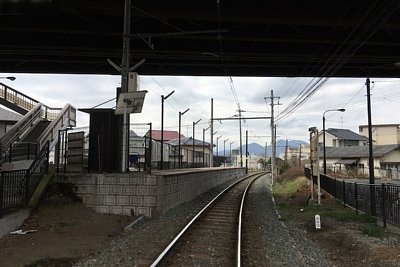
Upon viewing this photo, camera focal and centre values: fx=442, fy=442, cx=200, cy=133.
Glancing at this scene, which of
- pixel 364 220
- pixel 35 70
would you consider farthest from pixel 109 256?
pixel 35 70

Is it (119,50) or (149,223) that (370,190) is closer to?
(149,223)

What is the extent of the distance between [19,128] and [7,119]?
10738mm

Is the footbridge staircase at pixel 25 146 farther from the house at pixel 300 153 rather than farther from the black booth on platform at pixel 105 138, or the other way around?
the house at pixel 300 153

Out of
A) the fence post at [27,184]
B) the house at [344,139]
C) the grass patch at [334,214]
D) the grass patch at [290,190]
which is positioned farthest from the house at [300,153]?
the fence post at [27,184]

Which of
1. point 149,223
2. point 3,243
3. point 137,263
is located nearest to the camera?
point 137,263

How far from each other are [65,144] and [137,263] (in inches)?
393

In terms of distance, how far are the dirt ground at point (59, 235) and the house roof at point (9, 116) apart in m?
20.9

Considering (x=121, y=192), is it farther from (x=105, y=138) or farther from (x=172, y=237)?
(x=172, y=237)

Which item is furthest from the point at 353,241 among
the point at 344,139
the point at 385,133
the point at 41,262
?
the point at 385,133

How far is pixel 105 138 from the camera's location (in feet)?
58.4

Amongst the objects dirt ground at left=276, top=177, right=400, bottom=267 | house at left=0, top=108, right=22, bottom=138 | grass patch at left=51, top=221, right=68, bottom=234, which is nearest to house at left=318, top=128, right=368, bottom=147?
house at left=0, top=108, right=22, bottom=138

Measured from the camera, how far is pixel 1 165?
59.8ft

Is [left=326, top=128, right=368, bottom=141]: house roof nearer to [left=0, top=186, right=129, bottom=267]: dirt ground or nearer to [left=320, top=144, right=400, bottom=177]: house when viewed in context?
[left=320, top=144, right=400, bottom=177]: house

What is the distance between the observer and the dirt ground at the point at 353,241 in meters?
10.2
